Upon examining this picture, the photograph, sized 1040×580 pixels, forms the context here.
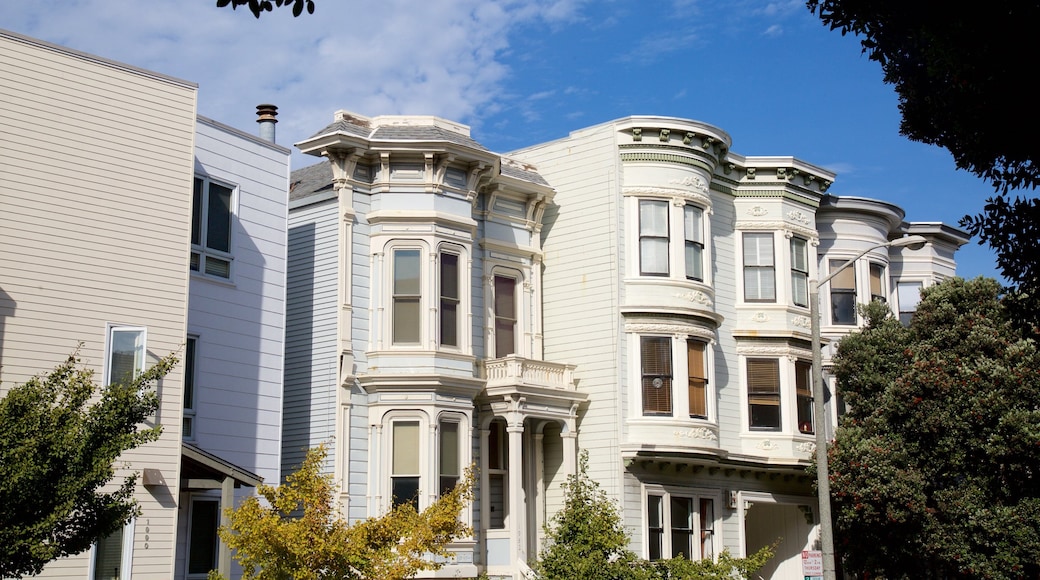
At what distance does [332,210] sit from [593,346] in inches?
293

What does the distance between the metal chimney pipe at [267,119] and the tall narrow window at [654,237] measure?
30.7 feet

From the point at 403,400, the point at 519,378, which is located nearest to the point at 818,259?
the point at 519,378

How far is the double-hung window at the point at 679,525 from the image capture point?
30719 mm

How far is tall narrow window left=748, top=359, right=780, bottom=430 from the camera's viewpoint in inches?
1323

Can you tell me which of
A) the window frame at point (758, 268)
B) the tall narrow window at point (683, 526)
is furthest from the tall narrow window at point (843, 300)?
the tall narrow window at point (683, 526)

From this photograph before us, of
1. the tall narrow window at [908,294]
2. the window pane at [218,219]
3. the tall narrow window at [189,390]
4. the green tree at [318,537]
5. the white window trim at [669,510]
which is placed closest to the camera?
the green tree at [318,537]

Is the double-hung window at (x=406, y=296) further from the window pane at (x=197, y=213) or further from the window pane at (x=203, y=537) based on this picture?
the window pane at (x=203, y=537)

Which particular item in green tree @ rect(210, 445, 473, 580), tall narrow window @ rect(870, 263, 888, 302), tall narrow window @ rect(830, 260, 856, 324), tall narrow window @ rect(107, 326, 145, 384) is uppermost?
tall narrow window @ rect(870, 263, 888, 302)

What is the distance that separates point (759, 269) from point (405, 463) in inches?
485

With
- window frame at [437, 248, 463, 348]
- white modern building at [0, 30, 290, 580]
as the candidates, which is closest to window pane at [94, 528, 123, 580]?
white modern building at [0, 30, 290, 580]

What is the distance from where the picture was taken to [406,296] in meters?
28.1

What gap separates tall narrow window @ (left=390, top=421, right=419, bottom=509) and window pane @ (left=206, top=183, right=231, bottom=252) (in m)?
5.83

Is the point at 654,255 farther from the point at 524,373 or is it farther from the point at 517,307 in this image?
the point at 524,373

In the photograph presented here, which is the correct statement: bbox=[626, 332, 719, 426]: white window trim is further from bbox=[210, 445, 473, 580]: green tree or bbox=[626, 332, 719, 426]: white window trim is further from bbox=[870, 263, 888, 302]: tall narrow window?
bbox=[210, 445, 473, 580]: green tree
